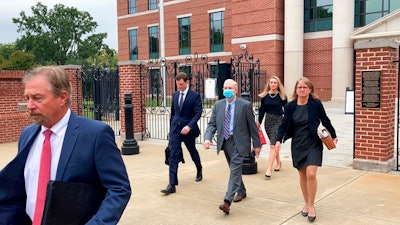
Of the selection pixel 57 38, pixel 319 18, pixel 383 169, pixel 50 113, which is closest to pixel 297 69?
pixel 319 18

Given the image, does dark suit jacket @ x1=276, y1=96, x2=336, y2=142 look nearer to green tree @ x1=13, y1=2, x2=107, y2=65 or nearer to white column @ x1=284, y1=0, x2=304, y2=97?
white column @ x1=284, y1=0, x2=304, y2=97

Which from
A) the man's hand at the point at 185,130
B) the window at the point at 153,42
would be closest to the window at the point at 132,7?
the window at the point at 153,42

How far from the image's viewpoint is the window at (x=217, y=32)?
3397cm

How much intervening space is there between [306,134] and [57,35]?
193ft

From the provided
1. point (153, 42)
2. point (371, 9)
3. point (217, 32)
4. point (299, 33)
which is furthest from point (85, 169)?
point (153, 42)

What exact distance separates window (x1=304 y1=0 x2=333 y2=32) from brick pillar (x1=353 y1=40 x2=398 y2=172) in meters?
21.4

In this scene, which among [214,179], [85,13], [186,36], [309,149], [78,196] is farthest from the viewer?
[85,13]

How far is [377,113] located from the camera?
715 centimetres

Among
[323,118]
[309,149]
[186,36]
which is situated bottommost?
[309,149]

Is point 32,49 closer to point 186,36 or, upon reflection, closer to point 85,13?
point 85,13

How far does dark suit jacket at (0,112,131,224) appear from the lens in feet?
6.54

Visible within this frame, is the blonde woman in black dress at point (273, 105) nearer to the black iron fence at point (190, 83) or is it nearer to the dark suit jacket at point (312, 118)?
the black iron fence at point (190, 83)

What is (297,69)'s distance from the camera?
27641 mm

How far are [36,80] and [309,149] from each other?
3620mm
